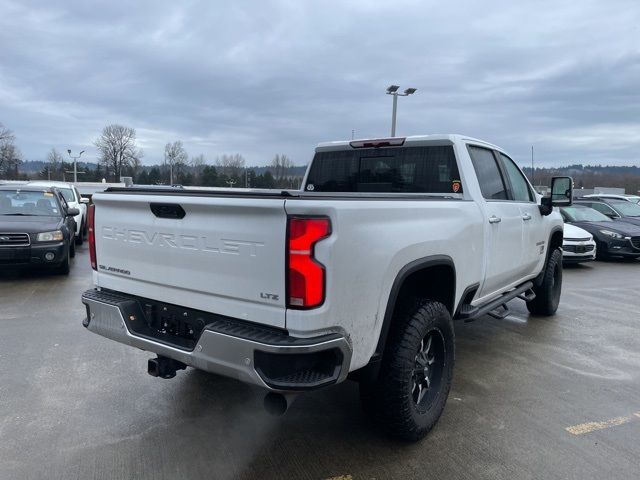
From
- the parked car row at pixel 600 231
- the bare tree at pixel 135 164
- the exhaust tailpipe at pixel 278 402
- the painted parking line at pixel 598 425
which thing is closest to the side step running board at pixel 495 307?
the painted parking line at pixel 598 425

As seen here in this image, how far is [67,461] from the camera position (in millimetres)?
2998

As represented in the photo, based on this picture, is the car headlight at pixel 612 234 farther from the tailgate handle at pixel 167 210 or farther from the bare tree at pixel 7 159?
the bare tree at pixel 7 159

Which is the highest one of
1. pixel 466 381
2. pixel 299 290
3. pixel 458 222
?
pixel 458 222

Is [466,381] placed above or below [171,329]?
below

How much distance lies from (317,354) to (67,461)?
173 centimetres

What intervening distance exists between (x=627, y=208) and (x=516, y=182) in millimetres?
13357

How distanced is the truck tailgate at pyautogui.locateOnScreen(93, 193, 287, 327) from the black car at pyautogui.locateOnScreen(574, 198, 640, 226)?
15.3 metres

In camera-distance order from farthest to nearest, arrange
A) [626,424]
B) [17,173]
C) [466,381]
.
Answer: [17,173] < [466,381] < [626,424]

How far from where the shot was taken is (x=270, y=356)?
2.48 metres

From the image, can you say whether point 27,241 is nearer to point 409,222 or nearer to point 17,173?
point 409,222

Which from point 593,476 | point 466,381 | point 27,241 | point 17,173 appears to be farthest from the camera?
point 17,173

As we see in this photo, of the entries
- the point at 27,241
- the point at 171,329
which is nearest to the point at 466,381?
the point at 171,329

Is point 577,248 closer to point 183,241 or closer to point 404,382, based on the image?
point 404,382

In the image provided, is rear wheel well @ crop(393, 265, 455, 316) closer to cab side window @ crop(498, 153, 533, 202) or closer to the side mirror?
cab side window @ crop(498, 153, 533, 202)
